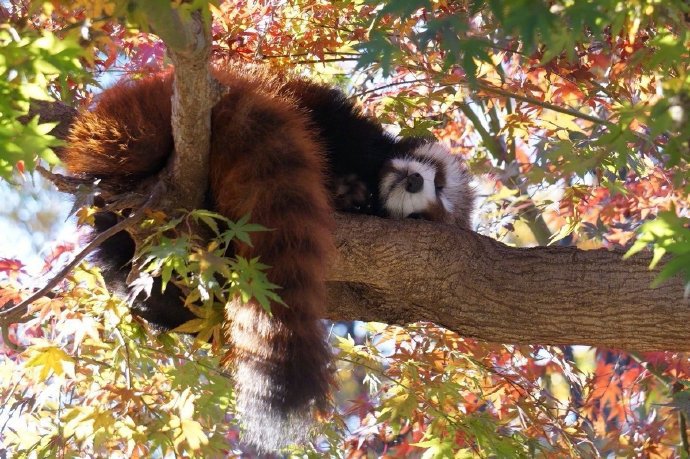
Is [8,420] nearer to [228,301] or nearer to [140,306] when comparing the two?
[140,306]

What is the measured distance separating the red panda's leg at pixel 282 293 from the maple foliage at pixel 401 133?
132mm

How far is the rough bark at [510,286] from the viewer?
3238mm

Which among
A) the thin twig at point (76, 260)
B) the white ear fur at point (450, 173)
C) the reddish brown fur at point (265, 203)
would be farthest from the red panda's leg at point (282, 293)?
the white ear fur at point (450, 173)

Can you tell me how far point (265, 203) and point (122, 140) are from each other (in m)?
0.70

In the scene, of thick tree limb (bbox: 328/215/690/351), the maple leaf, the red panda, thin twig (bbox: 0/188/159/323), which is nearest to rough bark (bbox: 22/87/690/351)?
thick tree limb (bbox: 328/215/690/351)

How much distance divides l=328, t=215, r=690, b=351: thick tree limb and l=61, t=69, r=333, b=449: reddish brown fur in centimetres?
43

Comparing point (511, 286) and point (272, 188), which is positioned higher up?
point (272, 188)

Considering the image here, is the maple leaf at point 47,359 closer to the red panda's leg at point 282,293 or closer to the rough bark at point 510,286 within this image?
the red panda's leg at point 282,293

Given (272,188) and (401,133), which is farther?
(401,133)

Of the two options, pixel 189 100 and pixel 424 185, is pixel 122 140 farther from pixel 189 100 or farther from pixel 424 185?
pixel 424 185

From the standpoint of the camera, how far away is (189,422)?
341cm

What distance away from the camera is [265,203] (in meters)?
2.74

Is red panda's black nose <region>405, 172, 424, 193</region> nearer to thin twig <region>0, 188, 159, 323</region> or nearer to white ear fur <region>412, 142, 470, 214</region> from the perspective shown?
white ear fur <region>412, 142, 470, 214</region>

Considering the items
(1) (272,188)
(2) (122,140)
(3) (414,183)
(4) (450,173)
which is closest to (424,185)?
(3) (414,183)
